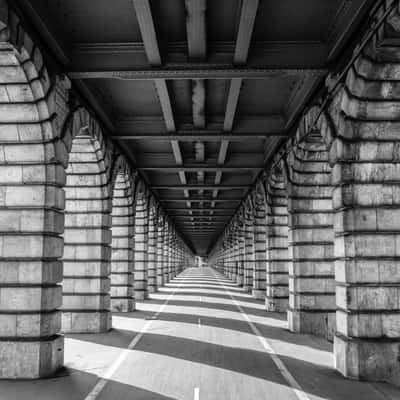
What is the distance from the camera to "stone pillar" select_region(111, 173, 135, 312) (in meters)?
21.7

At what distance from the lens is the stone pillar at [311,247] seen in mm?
16016

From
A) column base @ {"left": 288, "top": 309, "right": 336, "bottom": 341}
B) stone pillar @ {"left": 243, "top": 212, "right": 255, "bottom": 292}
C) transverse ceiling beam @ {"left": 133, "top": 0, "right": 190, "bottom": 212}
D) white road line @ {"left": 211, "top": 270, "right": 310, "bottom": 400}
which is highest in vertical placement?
transverse ceiling beam @ {"left": 133, "top": 0, "right": 190, "bottom": 212}

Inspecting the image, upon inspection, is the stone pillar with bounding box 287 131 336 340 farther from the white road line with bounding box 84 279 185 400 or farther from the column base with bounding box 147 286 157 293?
the column base with bounding box 147 286 157 293

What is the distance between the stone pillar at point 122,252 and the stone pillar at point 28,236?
10.6 meters

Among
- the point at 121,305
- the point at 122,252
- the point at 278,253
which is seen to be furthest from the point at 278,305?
the point at 122,252

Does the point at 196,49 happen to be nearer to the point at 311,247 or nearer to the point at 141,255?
the point at 311,247

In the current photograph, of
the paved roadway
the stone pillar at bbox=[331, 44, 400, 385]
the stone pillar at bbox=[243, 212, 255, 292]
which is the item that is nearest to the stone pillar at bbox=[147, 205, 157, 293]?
the stone pillar at bbox=[243, 212, 255, 292]

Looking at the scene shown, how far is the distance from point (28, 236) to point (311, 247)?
10.1 metres

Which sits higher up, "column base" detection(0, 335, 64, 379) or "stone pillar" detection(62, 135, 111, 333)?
"stone pillar" detection(62, 135, 111, 333)

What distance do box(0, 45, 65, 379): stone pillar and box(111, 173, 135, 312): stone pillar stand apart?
419 inches

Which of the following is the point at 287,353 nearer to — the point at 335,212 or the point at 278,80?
the point at 335,212

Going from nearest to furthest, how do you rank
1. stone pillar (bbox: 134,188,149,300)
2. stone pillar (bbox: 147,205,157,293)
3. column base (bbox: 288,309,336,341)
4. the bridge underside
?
1. the bridge underside
2. column base (bbox: 288,309,336,341)
3. stone pillar (bbox: 134,188,149,300)
4. stone pillar (bbox: 147,205,157,293)

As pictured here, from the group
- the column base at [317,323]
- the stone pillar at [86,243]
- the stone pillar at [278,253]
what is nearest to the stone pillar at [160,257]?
the stone pillar at [278,253]

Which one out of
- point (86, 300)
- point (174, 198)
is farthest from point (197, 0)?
point (174, 198)
